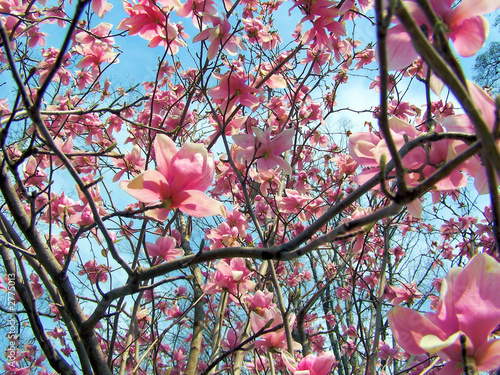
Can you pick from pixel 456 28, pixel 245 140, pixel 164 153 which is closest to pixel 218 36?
pixel 245 140

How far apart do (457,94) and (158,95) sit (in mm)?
2373

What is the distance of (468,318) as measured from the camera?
57 centimetres

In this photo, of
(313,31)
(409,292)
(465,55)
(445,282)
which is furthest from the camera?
(409,292)

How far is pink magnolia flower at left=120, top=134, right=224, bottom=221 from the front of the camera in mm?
794

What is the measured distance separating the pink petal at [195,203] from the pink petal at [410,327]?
44 cm

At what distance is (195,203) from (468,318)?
59cm

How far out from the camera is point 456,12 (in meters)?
0.69

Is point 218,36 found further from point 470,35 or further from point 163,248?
point 470,35

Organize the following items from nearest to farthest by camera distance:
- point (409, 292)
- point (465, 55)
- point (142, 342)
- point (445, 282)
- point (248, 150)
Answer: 1. point (445, 282)
2. point (465, 55)
3. point (248, 150)
4. point (409, 292)
5. point (142, 342)

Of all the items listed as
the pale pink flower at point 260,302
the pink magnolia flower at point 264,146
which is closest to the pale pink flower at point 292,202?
the pink magnolia flower at point 264,146

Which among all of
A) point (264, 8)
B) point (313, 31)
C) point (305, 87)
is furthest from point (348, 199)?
point (264, 8)

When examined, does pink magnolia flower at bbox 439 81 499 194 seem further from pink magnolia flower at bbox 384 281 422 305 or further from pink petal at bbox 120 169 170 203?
pink magnolia flower at bbox 384 281 422 305

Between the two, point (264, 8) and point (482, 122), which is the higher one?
point (264, 8)

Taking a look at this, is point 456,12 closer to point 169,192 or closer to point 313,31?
point 169,192
